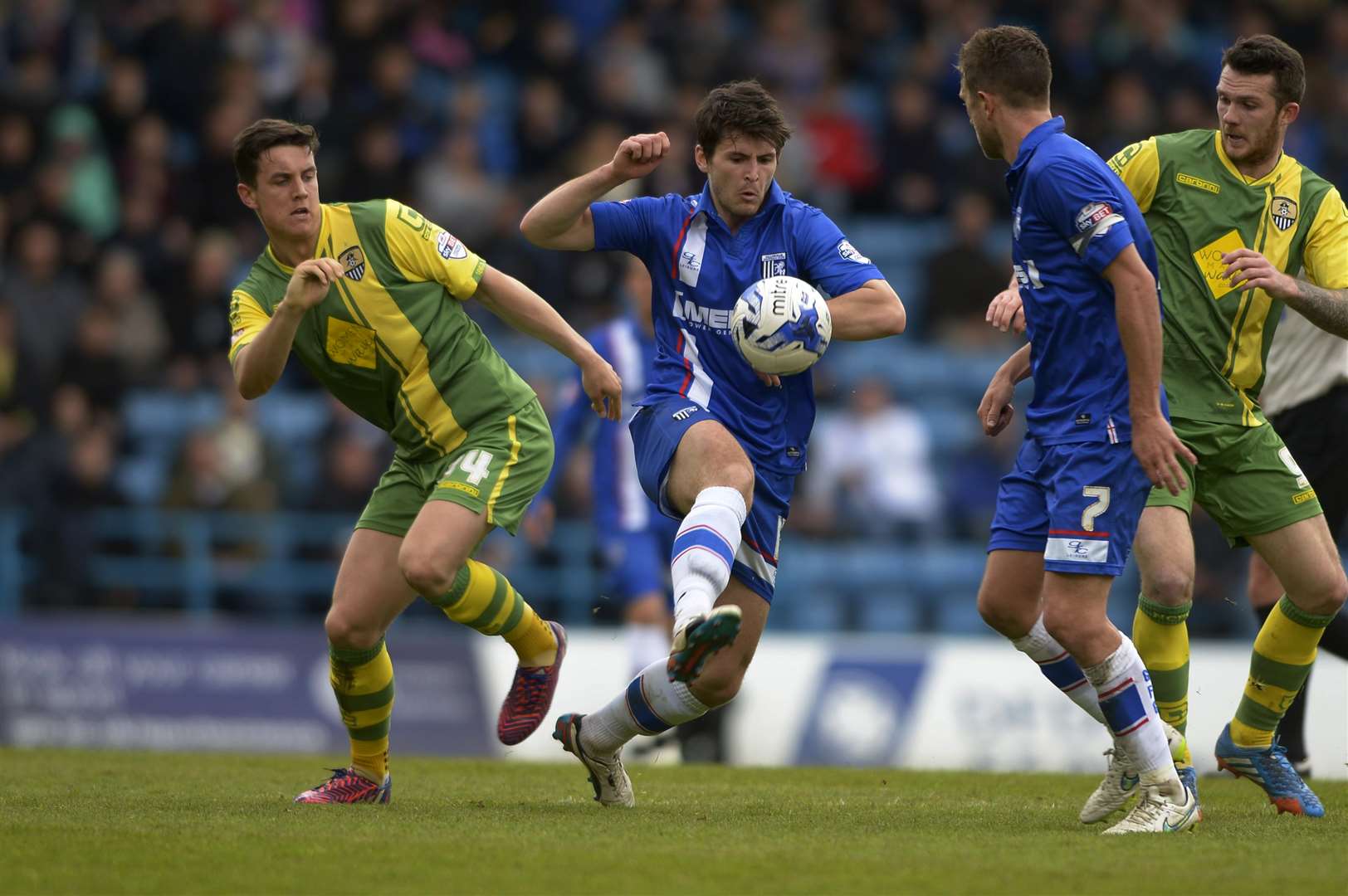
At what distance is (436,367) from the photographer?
7.05 metres

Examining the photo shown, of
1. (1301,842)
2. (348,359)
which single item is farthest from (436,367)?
(1301,842)

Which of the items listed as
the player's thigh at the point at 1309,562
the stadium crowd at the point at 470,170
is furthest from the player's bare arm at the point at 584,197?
the stadium crowd at the point at 470,170

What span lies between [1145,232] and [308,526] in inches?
356

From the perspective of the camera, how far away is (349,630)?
6.86 meters

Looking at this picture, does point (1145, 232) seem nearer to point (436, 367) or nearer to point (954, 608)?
point (436, 367)

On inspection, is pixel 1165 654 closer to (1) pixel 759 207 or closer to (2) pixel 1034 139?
(2) pixel 1034 139

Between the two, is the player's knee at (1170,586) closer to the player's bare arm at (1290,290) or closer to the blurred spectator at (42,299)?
the player's bare arm at (1290,290)

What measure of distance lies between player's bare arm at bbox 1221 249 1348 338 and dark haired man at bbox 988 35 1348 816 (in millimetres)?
114

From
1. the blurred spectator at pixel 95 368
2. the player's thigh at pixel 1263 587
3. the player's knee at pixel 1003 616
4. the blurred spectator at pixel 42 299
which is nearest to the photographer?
the player's knee at pixel 1003 616

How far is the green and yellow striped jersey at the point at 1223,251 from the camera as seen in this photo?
673cm

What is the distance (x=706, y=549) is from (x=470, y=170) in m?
10.3

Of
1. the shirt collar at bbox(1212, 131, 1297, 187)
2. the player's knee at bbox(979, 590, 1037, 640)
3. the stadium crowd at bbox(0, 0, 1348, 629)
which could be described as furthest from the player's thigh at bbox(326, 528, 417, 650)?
the stadium crowd at bbox(0, 0, 1348, 629)

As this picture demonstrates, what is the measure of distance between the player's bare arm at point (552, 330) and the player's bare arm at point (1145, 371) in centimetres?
188

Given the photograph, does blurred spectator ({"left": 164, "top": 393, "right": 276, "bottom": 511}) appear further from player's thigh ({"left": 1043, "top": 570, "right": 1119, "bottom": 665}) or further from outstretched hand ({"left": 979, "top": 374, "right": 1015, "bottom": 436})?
player's thigh ({"left": 1043, "top": 570, "right": 1119, "bottom": 665})
